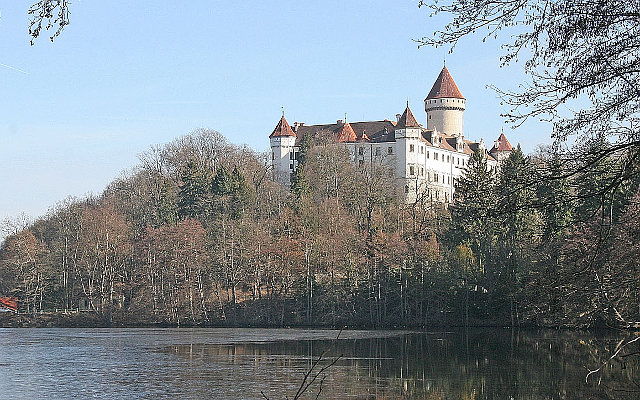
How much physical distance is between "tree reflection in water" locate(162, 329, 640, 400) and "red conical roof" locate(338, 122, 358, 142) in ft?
→ 194

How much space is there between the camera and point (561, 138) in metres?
7.46

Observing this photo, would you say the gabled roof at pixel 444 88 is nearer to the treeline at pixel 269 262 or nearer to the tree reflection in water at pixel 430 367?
the treeline at pixel 269 262

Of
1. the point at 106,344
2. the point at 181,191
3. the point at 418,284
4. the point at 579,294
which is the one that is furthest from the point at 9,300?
the point at 579,294

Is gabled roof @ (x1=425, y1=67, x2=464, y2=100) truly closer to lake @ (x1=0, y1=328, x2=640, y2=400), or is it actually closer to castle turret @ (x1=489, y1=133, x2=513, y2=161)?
castle turret @ (x1=489, y1=133, x2=513, y2=161)

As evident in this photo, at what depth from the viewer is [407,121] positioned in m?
95.9

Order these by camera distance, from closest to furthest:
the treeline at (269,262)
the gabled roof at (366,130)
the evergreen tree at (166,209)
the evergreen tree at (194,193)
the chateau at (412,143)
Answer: the treeline at (269,262) → the evergreen tree at (166,209) → the evergreen tree at (194,193) → the chateau at (412,143) → the gabled roof at (366,130)

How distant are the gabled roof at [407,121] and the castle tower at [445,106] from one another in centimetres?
1483

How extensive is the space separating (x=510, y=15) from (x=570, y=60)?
2.39ft

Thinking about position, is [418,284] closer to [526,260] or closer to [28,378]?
[526,260]

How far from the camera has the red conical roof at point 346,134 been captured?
9806 cm

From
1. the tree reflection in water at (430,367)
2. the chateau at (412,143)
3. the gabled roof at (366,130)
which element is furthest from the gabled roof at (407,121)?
the tree reflection in water at (430,367)

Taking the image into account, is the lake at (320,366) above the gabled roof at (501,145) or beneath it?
beneath

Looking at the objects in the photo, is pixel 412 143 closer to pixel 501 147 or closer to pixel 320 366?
pixel 501 147

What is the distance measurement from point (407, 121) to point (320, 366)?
68.6 meters
